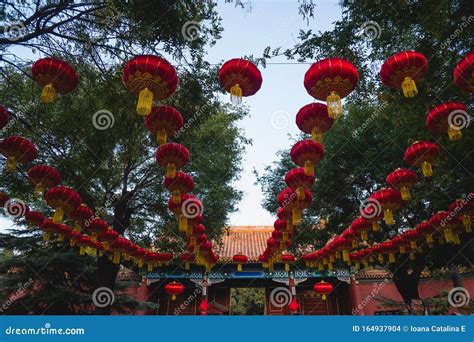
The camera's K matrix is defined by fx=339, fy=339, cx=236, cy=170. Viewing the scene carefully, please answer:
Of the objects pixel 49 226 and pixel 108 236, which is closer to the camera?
pixel 49 226

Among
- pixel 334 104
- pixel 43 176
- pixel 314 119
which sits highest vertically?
pixel 314 119

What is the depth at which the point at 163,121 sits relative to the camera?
428 cm

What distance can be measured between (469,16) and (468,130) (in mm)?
1917

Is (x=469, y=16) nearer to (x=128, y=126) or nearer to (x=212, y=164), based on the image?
(x=128, y=126)

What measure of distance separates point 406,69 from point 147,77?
2.86m

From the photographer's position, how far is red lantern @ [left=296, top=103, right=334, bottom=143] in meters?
4.45

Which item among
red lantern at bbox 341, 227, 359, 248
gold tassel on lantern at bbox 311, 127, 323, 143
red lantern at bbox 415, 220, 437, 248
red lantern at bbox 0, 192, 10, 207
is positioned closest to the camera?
gold tassel on lantern at bbox 311, 127, 323, 143

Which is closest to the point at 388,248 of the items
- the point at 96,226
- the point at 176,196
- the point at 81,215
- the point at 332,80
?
the point at 176,196

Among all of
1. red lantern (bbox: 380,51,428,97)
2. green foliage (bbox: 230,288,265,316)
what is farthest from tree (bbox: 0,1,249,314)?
green foliage (bbox: 230,288,265,316)

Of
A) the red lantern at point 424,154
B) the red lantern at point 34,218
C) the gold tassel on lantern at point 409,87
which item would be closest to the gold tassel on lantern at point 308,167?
the red lantern at point 424,154

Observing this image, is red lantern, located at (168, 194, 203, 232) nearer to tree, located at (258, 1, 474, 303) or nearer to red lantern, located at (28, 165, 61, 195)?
red lantern, located at (28, 165, 61, 195)

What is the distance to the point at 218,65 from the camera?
5.95 m

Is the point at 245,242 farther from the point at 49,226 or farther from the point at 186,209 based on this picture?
the point at 49,226

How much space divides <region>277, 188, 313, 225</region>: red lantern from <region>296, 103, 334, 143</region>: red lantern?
5.60ft
